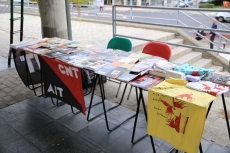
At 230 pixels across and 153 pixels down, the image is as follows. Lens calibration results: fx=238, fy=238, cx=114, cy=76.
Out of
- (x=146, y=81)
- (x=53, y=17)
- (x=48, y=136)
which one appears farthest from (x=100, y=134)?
(x=53, y=17)

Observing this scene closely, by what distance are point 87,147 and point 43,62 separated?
3.95 feet

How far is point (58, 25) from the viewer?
157 inches

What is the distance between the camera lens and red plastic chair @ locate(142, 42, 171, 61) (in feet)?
9.93

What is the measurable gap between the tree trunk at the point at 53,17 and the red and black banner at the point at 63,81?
3.85ft

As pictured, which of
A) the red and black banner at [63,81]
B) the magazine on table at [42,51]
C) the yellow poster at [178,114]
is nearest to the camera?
the yellow poster at [178,114]

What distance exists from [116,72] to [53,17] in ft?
7.10

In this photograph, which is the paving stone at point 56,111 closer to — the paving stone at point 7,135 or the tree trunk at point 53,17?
the paving stone at point 7,135

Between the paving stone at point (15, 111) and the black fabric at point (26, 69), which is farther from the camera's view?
the black fabric at point (26, 69)

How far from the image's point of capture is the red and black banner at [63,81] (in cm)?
260

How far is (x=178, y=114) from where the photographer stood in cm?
172

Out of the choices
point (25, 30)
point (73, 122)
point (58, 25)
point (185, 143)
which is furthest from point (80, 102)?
point (25, 30)

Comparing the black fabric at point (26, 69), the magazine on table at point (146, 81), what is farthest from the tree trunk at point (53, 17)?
the magazine on table at point (146, 81)

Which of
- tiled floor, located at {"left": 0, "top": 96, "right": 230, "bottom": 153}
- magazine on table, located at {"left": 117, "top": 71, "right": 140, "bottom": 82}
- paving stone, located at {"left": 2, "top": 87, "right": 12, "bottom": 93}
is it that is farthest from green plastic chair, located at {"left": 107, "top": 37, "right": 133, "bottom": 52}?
paving stone, located at {"left": 2, "top": 87, "right": 12, "bottom": 93}

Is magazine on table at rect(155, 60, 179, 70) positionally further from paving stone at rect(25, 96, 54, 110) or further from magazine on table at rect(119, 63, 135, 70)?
paving stone at rect(25, 96, 54, 110)
